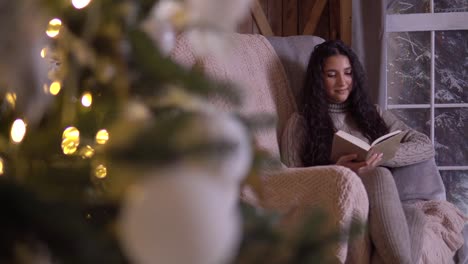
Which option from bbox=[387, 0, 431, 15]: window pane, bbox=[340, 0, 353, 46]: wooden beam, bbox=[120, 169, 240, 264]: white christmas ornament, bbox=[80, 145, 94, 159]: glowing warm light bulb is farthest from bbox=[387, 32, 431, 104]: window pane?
bbox=[120, 169, 240, 264]: white christmas ornament

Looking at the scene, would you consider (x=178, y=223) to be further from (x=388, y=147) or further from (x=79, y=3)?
(x=388, y=147)

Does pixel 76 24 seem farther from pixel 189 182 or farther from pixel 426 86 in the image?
pixel 426 86

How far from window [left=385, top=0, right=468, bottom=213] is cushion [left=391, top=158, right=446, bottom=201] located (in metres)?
0.86

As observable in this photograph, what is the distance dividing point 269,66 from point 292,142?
0.96ft

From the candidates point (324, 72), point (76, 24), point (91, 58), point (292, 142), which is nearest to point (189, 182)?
point (91, 58)

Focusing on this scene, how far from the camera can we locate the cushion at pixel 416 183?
248cm

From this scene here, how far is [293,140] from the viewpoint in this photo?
2.51 meters

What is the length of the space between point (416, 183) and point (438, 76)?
103cm

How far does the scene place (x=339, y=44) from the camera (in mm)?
2674

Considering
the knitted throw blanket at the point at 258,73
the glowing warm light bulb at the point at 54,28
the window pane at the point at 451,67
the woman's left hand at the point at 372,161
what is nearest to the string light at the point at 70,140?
the glowing warm light bulb at the point at 54,28

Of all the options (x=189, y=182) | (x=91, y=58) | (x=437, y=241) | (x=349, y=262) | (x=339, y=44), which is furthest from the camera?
(x=339, y=44)

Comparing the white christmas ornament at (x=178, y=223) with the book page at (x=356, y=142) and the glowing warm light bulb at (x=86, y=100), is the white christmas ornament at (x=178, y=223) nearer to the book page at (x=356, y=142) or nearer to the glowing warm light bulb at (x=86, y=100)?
the glowing warm light bulb at (x=86, y=100)

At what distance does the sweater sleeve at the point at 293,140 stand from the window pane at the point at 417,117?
0.97 m

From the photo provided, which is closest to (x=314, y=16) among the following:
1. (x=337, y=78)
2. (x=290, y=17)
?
(x=290, y=17)
